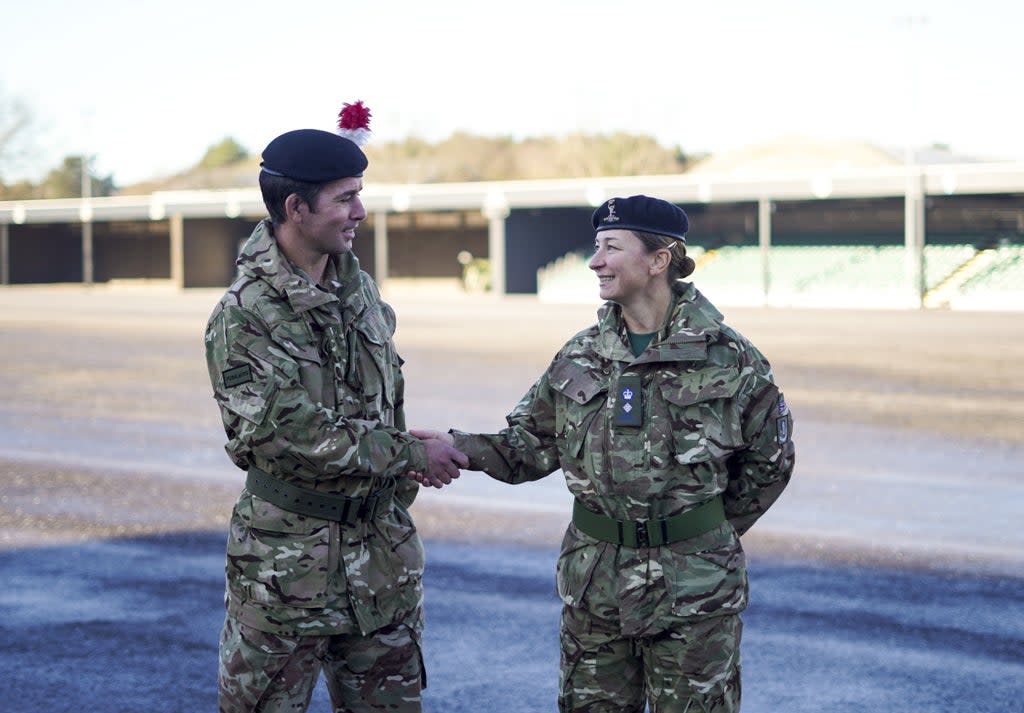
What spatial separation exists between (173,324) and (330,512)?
97.6 ft

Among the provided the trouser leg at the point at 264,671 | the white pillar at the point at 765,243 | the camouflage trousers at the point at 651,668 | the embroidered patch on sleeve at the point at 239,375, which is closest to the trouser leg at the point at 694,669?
the camouflage trousers at the point at 651,668

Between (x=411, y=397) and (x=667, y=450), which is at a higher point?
(x=667, y=450)

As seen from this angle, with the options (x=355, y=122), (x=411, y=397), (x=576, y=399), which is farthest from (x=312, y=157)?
(x=411, y=397)

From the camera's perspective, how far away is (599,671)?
146 inches

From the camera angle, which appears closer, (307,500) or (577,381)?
(307,500)

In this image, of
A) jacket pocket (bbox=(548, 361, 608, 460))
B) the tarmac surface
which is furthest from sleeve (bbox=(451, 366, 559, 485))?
the tarmac surface

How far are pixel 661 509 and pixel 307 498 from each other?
0.97 meters

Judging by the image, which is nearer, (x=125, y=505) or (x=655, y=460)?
(x=655, y=460)

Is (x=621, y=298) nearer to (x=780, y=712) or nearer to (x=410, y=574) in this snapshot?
(x=410, y=574)

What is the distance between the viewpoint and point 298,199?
359 cm

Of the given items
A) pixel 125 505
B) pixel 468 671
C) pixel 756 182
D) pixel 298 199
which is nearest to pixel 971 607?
pixel 468 671

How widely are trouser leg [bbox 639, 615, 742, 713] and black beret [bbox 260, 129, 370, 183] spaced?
1.55 meters

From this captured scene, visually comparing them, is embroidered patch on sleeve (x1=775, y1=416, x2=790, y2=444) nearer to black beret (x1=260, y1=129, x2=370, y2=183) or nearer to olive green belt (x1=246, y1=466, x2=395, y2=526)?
olive green belt (x1=246, y1=466, x2=395, y2=526)

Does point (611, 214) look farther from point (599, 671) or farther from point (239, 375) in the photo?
point (599, 671)
